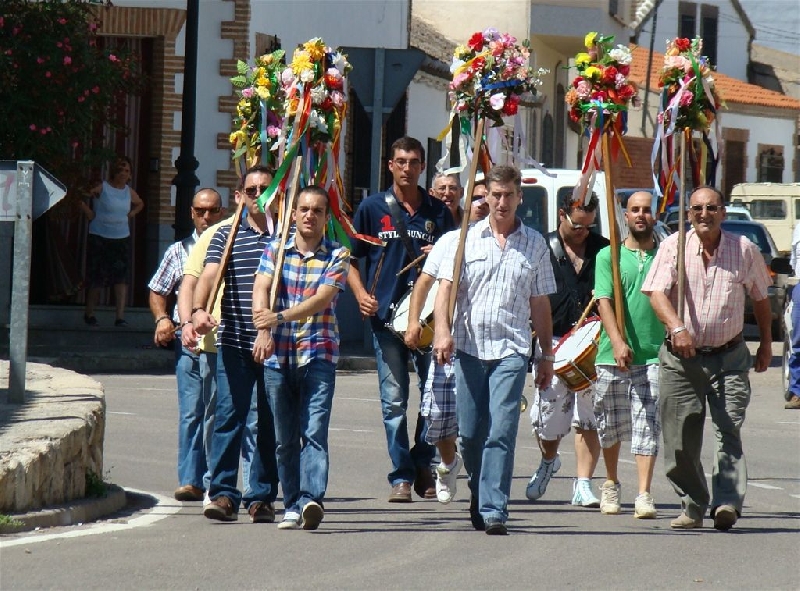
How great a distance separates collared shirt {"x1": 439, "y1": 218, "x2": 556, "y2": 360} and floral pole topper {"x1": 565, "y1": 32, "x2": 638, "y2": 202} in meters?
1.45

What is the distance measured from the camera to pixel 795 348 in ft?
53.4

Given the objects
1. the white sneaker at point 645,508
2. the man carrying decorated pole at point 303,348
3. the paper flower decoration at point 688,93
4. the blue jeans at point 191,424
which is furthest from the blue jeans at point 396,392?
the paper flower decoration at point 688,93

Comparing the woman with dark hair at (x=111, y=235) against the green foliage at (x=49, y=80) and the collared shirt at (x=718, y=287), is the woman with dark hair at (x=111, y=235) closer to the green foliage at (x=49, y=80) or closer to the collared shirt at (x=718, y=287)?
the green foliage at (x=49, y=80)

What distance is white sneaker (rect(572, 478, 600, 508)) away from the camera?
→ 10.3 meters

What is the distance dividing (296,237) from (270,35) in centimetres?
1446

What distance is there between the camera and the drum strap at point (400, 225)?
10547 mm

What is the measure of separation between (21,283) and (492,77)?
307 cm

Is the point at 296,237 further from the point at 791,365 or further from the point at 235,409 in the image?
the point at 791,365

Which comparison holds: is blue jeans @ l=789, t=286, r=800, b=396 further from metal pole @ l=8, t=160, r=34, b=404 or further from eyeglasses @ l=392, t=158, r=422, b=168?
metal pole @ l=8, t=160, r=34, b=404

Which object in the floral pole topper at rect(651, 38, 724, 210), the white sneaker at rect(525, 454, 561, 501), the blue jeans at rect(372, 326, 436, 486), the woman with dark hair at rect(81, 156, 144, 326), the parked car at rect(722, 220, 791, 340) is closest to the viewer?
the blue jeans at rect(372, 326, 436, 486)

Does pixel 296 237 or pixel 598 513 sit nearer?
pixel 296 237

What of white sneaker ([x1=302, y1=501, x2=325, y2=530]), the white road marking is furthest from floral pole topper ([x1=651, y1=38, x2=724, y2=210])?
the white road marking

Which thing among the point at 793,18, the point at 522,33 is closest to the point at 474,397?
the point at 522,33

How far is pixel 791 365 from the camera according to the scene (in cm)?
1661
